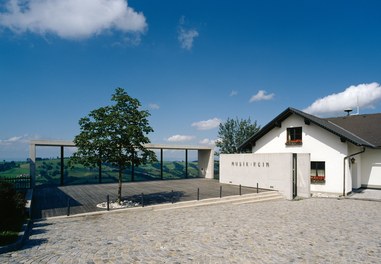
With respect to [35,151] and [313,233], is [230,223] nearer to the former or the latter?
[313,233]

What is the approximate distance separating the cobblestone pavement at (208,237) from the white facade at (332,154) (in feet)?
19.9

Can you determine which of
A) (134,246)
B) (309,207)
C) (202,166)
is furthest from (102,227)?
(202,166)

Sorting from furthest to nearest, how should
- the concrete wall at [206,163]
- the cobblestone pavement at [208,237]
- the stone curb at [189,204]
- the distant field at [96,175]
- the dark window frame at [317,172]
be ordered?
the concrete wall at [206,163] → the distant field at [96,175] → the dark window frame at [317,172] → the stone curb at [189,204] → the cobblestone pavement at [208,237]

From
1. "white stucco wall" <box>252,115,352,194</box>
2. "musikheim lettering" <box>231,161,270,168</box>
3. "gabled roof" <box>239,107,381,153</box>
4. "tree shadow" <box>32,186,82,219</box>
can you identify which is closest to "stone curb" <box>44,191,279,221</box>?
"tree shadow" <box>32,186,82,219</box>

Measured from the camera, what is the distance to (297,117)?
23266 millimetres

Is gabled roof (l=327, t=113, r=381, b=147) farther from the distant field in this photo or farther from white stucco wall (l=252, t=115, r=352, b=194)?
the distant field

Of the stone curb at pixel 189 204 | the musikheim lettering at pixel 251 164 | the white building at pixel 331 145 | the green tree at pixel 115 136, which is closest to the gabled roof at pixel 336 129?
the white building at pixel 331 145

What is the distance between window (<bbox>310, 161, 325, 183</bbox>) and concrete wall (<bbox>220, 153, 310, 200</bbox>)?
5.59 feet

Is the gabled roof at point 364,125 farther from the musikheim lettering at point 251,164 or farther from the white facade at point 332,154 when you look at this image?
the musikheim lettering at point 251,164

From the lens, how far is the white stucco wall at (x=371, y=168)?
74.1 ft

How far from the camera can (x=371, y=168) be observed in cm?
2292

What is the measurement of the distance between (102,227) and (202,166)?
70.3 feet

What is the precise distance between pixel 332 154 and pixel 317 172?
1922mm

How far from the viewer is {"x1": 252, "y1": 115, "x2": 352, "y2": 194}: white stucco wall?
20.4 m
